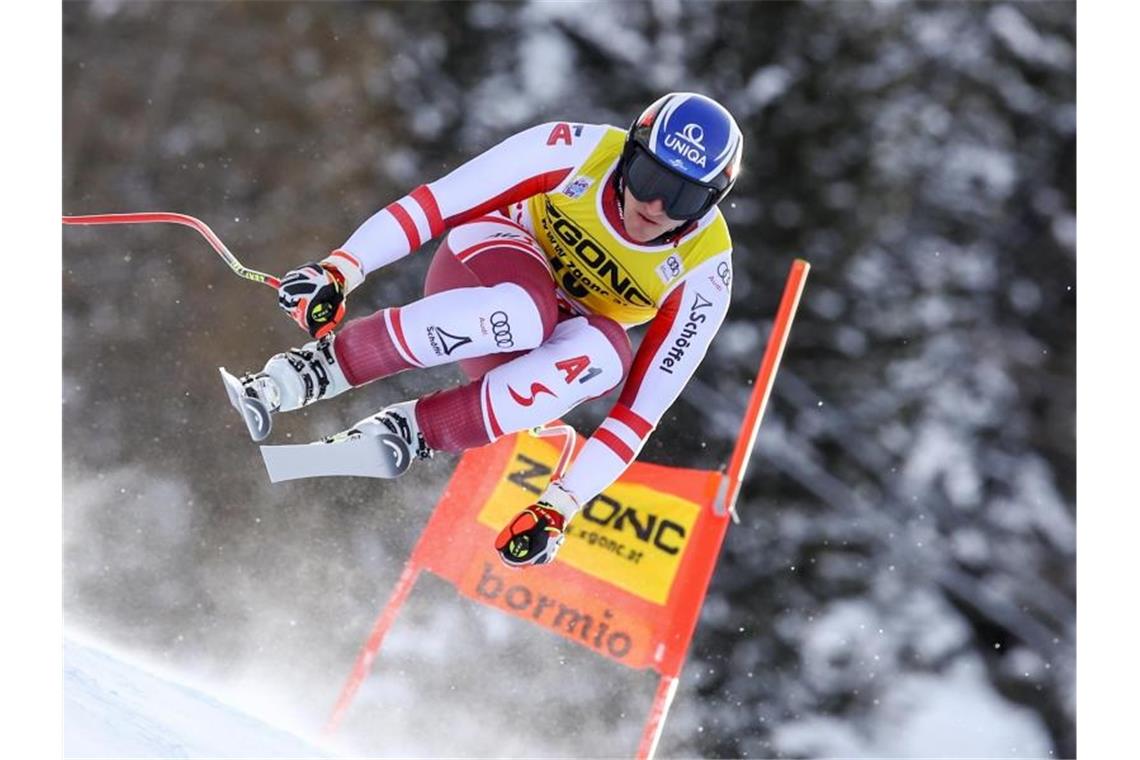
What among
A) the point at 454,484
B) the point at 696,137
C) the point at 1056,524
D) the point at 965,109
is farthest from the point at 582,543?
the point at 965,109

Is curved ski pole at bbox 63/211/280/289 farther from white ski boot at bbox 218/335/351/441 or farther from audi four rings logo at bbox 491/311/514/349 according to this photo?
audi four rings logo at bbox 491/311/514/349

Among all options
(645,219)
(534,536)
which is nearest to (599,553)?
(534,536)

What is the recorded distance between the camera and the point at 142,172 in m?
3.95

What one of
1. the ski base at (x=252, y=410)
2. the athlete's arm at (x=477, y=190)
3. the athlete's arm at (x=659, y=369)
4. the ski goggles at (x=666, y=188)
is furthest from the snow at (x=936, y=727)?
the ski base at (x=252, y=410)

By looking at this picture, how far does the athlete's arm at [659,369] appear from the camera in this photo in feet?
7.70

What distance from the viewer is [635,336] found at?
441 cm

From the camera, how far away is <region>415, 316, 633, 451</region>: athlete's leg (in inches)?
88.5

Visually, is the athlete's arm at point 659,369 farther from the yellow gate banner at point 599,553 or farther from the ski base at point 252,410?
the yellow gate banner at point 599,553

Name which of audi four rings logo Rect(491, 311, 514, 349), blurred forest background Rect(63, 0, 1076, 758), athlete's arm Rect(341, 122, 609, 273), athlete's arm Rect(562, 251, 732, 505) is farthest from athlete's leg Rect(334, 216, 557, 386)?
blurred forest background Rect(63, 0, 1076, 758)

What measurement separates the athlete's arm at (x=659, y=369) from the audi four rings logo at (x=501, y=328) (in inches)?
11.3

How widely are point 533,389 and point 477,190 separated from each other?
39cm

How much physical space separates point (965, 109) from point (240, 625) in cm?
292

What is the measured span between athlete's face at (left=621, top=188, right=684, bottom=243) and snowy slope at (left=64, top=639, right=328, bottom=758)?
1483mm
